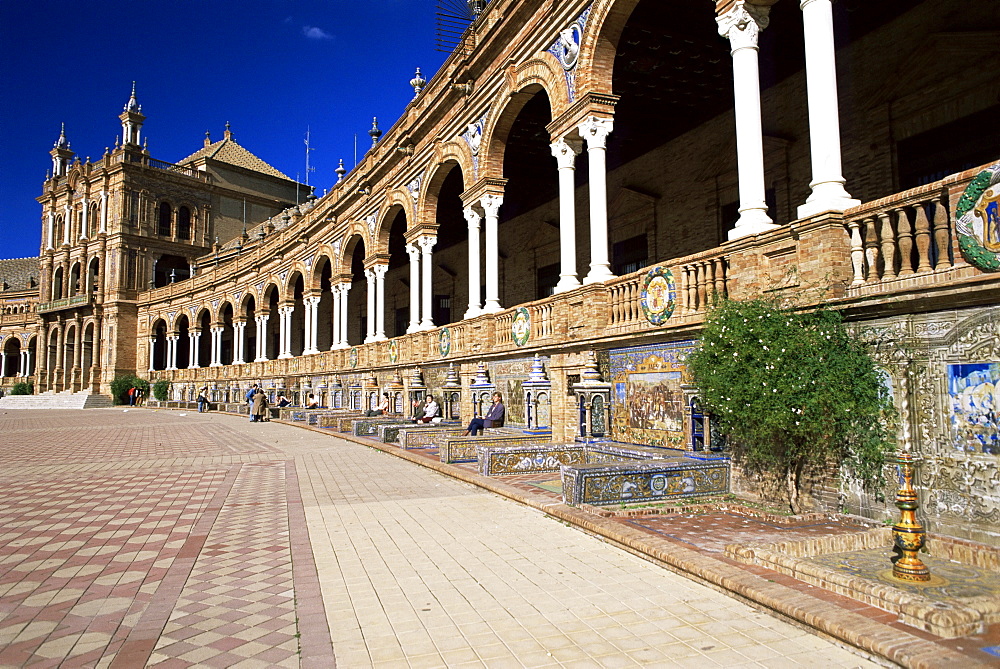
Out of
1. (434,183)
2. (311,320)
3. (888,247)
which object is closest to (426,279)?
(434,183)

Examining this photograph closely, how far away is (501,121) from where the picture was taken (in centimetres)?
1512

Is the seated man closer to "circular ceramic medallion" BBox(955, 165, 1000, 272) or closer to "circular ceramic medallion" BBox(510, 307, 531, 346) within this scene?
"circular ceramic medallion" BBox(510, 307, 531, 346)

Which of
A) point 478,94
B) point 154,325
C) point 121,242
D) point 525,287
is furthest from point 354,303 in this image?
point 121,242

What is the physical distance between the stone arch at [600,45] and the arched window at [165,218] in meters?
53.2

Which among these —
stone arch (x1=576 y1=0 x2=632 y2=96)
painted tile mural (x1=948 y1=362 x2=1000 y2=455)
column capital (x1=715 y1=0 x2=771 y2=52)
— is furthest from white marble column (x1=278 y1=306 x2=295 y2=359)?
painted tile mural (x1=948 y1=362 x2=1000 y2=455)

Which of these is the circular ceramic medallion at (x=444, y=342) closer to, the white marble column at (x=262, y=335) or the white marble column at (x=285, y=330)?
the white marble column at (x=285, y=330)

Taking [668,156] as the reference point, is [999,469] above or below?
below

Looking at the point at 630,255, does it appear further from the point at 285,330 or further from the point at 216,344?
the point at 216,344

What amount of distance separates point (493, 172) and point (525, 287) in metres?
6.83

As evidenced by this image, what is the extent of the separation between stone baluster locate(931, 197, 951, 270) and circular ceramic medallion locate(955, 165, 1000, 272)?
0.14 meters

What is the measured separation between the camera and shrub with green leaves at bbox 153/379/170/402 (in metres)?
45.4

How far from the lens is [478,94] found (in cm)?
1609

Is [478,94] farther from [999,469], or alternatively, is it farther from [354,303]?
[354,303]

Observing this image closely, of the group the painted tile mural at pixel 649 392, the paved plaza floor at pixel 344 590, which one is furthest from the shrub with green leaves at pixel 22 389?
the painted tile mural at pixel 649 392
